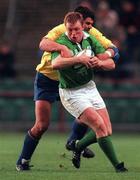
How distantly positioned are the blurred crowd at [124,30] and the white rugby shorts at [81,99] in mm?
11313

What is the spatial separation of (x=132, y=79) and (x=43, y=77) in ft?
38.6

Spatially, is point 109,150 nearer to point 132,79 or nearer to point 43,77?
point 43,77

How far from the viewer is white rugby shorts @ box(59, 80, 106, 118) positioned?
11234 millimetres

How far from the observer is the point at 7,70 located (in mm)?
23266

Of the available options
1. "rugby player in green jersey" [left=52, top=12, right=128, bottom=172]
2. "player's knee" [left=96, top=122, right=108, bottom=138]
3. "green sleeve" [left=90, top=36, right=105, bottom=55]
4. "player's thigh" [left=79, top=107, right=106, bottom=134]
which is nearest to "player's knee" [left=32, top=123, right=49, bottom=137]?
Answer: "rugby player in green jersey" [left=52, top=12, right=128, bottom=172]

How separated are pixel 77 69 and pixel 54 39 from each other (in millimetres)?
606

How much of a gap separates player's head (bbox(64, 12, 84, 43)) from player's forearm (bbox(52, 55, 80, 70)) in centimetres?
27

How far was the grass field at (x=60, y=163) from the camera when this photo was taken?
11.0m

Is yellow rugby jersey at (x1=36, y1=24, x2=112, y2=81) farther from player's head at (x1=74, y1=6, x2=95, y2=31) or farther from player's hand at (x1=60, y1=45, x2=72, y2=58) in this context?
player's hand at (x1=60, y1=45, x2=72, y2=58)

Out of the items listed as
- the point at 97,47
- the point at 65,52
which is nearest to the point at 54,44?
the point at 65,52

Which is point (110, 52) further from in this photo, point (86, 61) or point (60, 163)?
point (60, 163)

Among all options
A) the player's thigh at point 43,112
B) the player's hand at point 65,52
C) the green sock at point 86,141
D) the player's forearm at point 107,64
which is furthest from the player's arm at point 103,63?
the player's thigh at point 43,112

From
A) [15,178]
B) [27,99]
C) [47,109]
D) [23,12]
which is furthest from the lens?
[23,12]

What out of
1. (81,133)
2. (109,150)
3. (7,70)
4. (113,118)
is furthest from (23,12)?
(109,150)
